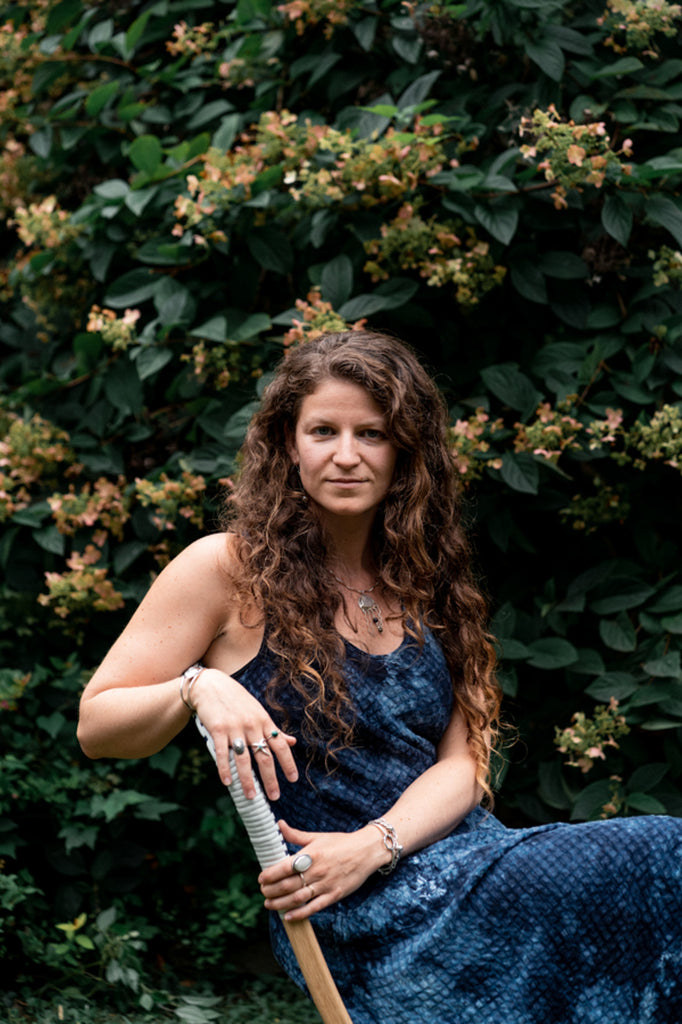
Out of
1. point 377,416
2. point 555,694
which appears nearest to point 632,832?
point 377,416

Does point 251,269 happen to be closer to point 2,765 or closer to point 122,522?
point 122,522

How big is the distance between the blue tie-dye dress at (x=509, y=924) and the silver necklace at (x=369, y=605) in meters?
0.18

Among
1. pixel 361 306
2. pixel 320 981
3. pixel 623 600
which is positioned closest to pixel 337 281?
pixel 361 306

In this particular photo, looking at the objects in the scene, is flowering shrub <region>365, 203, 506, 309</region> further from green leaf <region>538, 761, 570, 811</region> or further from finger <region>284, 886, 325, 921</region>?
finger <region>284, 886, 325, 921</region>

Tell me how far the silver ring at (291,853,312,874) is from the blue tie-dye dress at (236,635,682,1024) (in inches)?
6.9

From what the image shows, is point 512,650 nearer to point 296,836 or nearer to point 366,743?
point 366,743

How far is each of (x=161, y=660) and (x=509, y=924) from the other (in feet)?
2.26

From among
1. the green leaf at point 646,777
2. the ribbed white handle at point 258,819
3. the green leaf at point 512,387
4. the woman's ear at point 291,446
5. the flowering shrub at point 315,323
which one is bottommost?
the green leaf at point 646,777

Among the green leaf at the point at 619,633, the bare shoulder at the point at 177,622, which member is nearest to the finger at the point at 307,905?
the bare shoulder at the point at 177,622

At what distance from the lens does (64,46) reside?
305 centimetres

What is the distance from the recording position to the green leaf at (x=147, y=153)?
2703 millimetres

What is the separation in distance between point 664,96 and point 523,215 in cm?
41

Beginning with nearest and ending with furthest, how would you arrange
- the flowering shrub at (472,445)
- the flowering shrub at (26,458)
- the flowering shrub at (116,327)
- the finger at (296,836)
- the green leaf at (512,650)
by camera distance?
the finger at (296,836), the flowering shrub at (472,445), the green leaf at (512,650), the flowering shrub at (116,327), the flowering shrub at (26,458)

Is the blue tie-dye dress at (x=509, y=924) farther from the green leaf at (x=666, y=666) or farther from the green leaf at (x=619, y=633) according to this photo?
the green leaf at (x=619, y=633)
